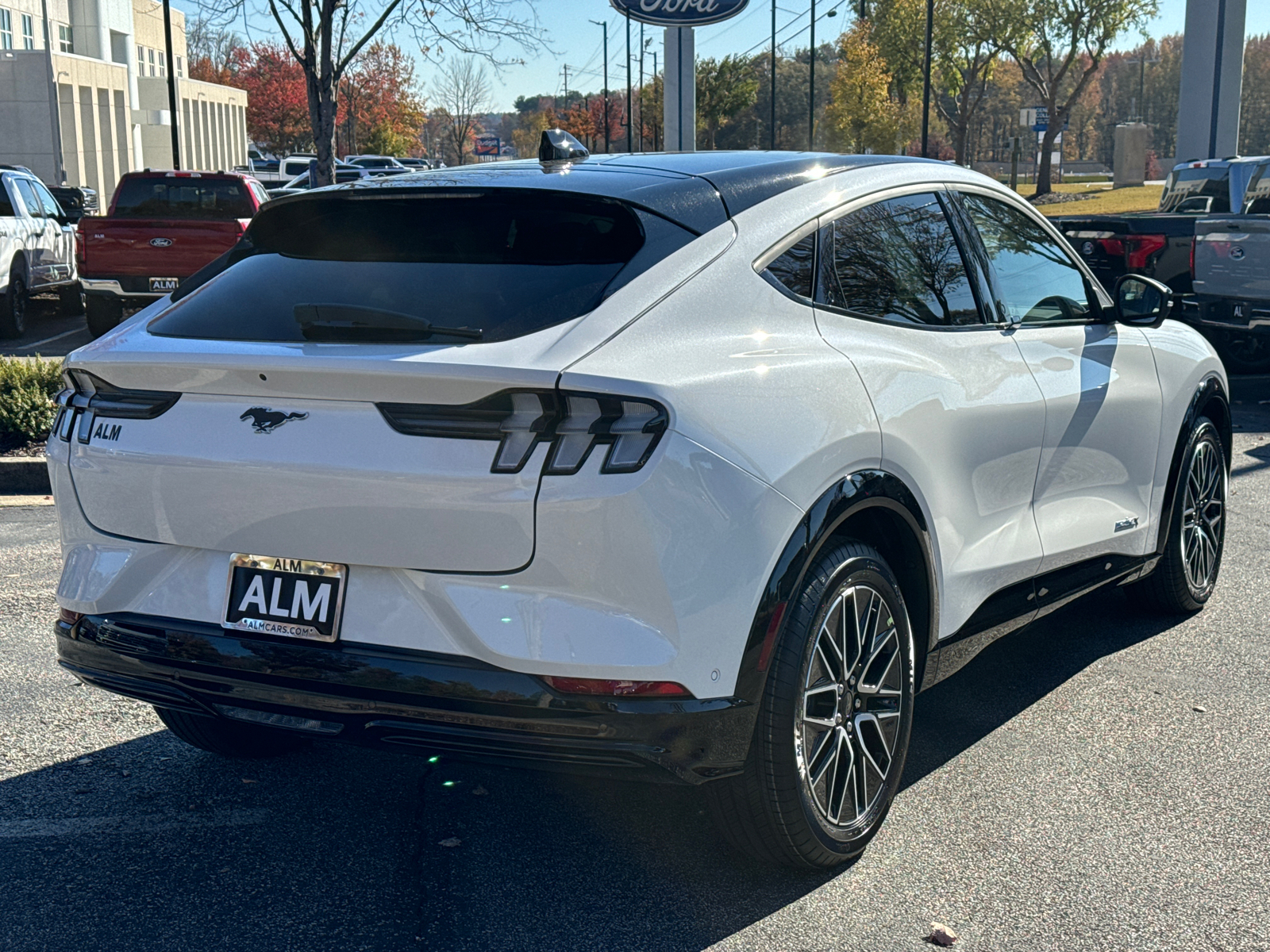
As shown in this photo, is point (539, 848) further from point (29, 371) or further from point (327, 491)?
point (29, 371)

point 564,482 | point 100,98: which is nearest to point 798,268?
point 564,482

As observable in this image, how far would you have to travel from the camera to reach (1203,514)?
5.73 meters

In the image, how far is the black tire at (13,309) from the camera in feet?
51.2

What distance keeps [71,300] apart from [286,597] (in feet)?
58.8

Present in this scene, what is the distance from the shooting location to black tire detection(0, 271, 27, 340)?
15.6 metres

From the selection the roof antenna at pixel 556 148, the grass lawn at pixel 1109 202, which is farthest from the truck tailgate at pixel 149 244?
the grass lawn at pixel 1109 202

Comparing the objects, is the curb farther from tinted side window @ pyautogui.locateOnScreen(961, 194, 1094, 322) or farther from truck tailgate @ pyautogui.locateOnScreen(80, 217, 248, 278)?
truck tailgate @ pyautogui.locateOnScreen(80, 217, 248, 278)

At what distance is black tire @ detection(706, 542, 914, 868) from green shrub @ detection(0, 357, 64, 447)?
6705 mm

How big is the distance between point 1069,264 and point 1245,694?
1643 mm

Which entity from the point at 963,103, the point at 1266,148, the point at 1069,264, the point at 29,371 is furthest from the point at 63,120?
the point at 1266,148

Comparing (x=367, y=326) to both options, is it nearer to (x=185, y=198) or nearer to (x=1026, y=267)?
(x=1026, y=267)

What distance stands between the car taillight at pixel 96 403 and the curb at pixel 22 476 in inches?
213

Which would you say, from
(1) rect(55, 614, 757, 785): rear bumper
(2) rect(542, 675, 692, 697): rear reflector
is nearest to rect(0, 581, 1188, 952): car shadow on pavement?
(1) rect(55, 614, 757, 785): rear bumper

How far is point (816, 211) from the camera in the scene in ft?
11.9
